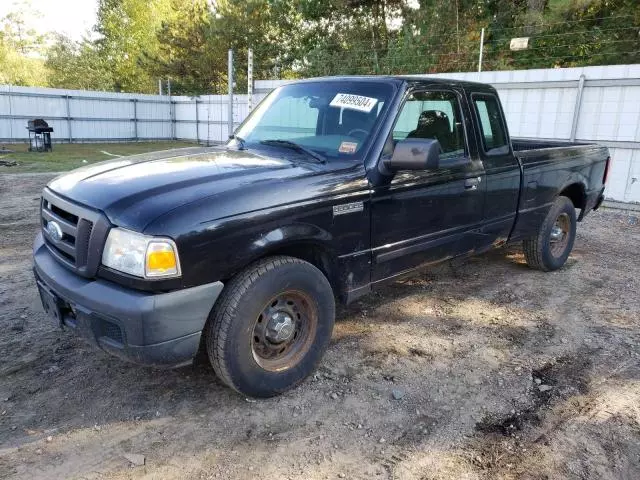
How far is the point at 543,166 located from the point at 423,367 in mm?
2701

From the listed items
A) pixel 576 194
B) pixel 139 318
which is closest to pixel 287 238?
pixel 139 318

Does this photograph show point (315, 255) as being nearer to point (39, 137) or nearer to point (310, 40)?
point (39, 137)

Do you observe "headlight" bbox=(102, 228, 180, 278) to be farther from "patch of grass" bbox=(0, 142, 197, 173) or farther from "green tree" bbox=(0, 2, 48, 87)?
"green tree" bbox=(0, 2, 48, 87)

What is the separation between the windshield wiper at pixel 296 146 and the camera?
3512 mm

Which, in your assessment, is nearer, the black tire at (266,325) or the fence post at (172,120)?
the black tire at (266,325)

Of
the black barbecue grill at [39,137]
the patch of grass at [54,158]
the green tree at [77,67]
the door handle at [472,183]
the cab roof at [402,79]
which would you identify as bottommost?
the patch of grass at [54,158]

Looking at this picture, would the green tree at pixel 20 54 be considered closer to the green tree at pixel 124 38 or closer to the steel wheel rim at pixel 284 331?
the green tree at pixel 124 38

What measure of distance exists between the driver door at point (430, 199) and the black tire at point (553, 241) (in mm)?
1382

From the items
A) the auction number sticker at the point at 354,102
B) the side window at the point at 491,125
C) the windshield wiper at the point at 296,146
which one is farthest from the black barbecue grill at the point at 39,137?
the side window at the point at 491,125

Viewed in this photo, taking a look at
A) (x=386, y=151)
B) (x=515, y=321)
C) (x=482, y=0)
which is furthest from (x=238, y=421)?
(x=482, y=0)

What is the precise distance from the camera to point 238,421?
2.91m

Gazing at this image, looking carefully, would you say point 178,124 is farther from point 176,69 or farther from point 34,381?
point 34,381

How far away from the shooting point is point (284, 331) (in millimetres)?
3100

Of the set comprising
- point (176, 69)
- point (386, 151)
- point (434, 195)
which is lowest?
point (434, 195)
